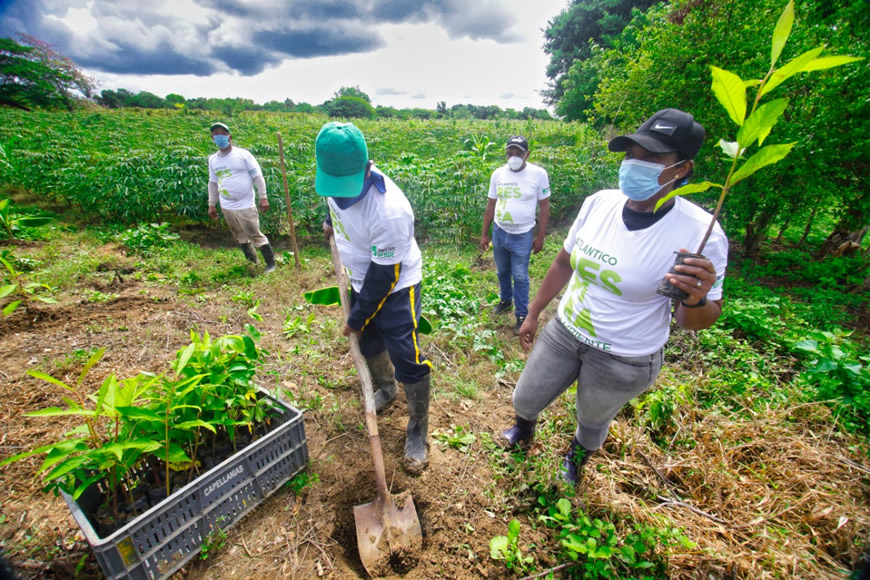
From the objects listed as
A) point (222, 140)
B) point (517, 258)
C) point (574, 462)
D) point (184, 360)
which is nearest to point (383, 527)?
point (574, 462)

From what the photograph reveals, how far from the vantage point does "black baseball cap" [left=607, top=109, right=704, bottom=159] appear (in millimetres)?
1483

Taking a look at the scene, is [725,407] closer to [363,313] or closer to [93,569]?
[363,313]

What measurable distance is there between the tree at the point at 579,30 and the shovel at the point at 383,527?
894 inches

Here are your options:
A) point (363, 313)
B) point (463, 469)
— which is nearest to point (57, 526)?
point (363, 313)

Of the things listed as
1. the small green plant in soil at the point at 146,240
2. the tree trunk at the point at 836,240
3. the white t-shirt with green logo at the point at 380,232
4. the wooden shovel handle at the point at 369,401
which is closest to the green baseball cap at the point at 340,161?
the white t-shirt with green logo at the point at 380,232

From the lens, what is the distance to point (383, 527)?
1.94 metres

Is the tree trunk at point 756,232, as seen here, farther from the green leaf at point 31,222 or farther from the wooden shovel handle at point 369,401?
the green leaf at point 31,222

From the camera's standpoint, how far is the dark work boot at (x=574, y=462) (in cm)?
214

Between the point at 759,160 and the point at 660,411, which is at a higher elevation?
the point at 759,160

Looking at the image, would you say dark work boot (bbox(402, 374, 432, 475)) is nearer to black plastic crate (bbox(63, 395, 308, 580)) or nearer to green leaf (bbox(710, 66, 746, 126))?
black plastic crate (bbox(63, 395, 308, 580))

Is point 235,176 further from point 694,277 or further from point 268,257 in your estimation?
point 694,277

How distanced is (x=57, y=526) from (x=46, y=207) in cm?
925

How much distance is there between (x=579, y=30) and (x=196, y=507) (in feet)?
102

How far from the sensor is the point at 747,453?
237cm
